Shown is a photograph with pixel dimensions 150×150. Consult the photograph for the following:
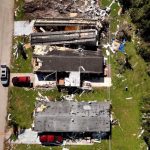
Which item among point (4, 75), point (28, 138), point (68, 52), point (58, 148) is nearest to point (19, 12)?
point (4, 75)

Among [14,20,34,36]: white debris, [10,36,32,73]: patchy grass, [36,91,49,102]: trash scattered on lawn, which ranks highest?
[14,20,34,36]: white debris

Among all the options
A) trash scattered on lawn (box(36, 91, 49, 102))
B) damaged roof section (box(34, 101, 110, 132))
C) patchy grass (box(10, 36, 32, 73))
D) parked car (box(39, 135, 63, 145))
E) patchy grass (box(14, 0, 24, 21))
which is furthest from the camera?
patchy grass (box(14, 0, 24, 21))

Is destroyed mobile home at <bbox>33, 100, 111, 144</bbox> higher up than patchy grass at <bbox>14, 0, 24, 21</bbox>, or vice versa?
patchy grass at <bbox>14, 0, 24, 21</bbox>

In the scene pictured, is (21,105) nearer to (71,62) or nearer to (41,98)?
(41,98)

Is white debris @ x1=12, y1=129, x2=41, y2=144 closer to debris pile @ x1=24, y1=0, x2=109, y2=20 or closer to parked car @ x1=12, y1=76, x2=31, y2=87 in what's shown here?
parked car @ x1=12, y1=76, x2=31, y2=87

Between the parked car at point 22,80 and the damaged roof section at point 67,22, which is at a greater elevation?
the damaged roof section at point 67,22

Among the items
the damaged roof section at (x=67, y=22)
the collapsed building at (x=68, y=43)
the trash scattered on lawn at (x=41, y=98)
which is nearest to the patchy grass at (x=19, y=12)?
the collapsed building at (x=68, y=43)

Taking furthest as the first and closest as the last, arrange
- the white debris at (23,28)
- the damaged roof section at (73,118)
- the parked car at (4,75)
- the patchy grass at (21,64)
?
the white debris at (23,28)
the patchy grass at (21,64)
the parked car at (4,75)
the damaged roof section at (73,118)

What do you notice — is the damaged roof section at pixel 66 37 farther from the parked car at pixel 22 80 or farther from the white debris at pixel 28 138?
the white debris at pixel 28 138

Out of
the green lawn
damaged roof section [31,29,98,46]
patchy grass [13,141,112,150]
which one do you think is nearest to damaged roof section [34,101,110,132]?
the green lawn
